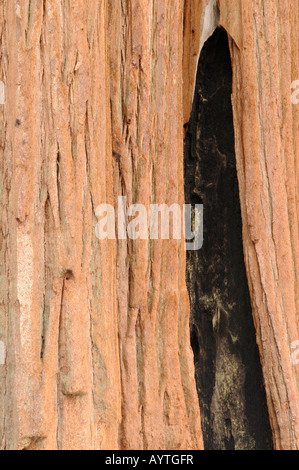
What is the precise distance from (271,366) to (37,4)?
3.56 feet

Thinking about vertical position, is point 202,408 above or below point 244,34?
below

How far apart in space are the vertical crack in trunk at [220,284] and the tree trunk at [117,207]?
0.05 feet

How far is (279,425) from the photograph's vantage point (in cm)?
168

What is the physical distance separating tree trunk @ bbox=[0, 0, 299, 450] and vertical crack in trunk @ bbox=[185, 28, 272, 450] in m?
0.02

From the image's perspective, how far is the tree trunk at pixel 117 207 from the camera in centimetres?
136

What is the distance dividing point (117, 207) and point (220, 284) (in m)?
0.42

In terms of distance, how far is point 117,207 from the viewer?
1.55 m

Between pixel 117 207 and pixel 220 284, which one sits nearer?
pixel 117 207

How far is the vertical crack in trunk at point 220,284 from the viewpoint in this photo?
176 centimetres

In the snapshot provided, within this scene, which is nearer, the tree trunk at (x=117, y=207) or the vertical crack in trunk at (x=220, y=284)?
the tree trunk at (x=117, y=207)

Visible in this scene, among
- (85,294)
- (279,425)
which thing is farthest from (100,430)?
(279,425)
